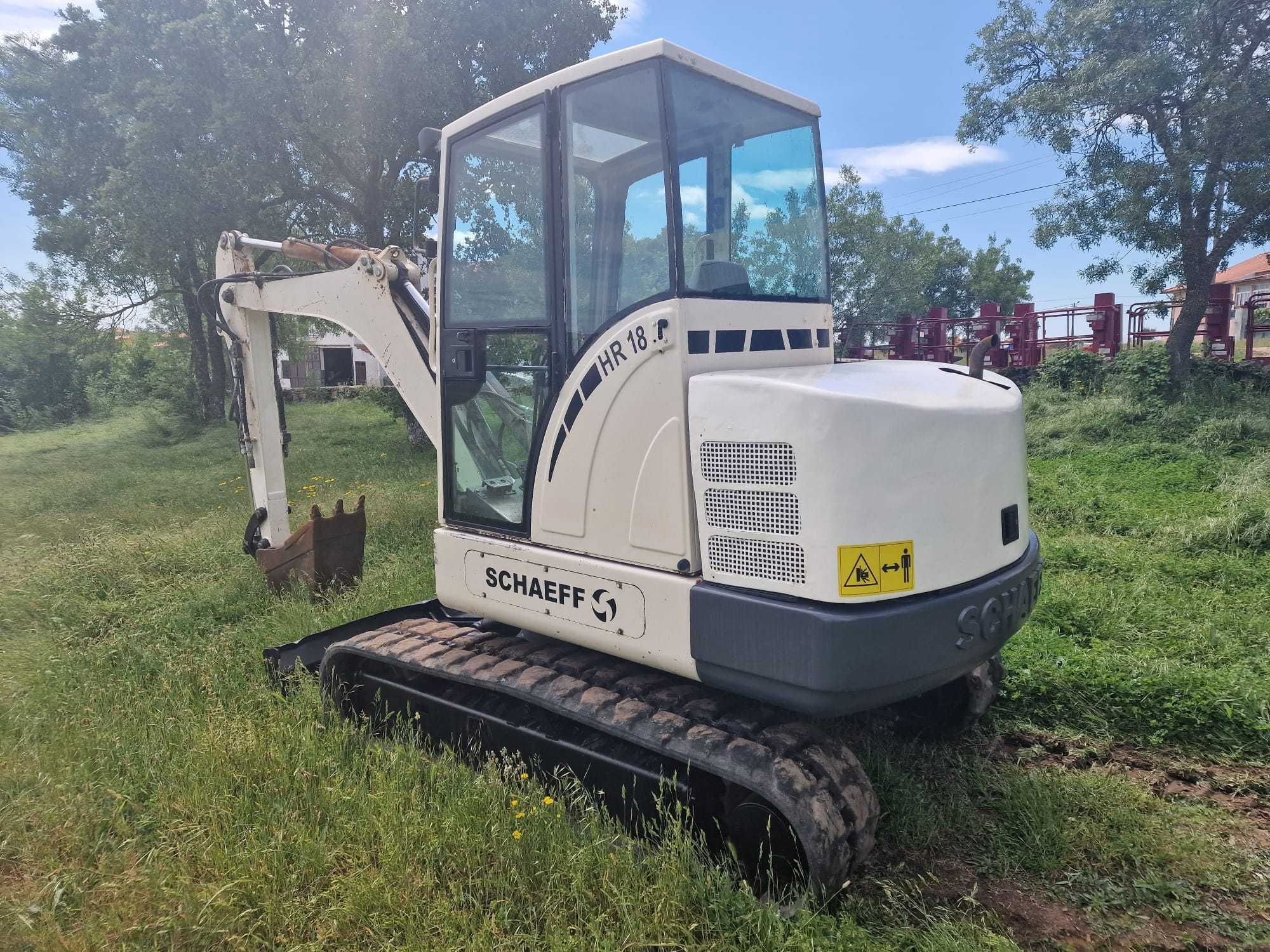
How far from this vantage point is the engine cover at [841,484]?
2.57 meters

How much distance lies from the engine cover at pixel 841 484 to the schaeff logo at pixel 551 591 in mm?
465

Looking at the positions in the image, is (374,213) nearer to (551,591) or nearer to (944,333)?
(551,591)

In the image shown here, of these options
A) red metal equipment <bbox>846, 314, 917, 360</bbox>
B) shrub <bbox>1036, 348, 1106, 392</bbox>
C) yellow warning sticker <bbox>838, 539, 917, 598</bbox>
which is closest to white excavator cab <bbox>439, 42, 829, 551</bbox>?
yellow warning sticker <bbox>838, 539, 917, 598</bbox>

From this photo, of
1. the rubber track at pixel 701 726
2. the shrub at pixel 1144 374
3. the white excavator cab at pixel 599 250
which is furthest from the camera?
the shrub at pixel 1144 374

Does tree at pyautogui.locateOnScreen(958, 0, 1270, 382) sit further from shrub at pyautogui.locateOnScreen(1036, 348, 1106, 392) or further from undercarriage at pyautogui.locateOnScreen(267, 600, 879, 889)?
undercarriage at pyautogui.locateOnScreen(267, 600, 879, 889)

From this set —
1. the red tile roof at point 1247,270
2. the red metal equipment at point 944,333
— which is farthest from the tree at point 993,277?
the red metal equipment at point 944,333

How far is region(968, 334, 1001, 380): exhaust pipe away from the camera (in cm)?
320

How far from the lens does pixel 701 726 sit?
2.92 m

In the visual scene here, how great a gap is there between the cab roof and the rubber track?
2.22m

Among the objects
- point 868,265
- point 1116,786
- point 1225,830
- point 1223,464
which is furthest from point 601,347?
point 868,265

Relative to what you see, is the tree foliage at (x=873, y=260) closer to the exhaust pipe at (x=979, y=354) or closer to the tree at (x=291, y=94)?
the tree at (x=291, y=94)

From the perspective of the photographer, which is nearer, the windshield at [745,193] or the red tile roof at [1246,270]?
the windshield at [745,193]

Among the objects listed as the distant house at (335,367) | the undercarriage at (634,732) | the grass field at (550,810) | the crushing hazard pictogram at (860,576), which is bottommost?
the grass field at (550,810)

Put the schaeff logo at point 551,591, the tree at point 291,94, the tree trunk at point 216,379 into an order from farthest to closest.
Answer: the tree trunk at point 216,379 → the tree at point 291,94 → the schaeff logo at point 551,591
